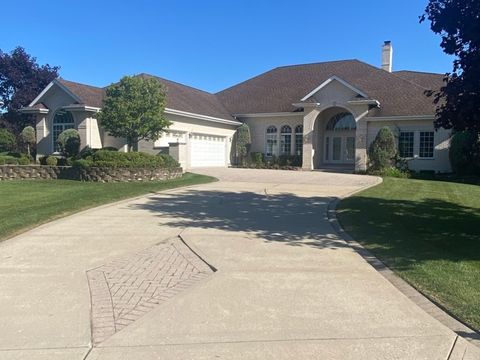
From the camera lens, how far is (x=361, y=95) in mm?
27219

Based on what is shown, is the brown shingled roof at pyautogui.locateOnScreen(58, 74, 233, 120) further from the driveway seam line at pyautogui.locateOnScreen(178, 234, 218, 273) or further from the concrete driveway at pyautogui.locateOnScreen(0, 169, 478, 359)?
the driveway seam line at pyautogui.locateOnScreen(178, 234, 218, 273)

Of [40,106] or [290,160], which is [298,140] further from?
[40,106]

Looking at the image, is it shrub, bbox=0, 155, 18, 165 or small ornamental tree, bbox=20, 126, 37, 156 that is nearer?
shrub, bbox=0, 155, 18, 165

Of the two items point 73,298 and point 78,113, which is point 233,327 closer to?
point 73,298

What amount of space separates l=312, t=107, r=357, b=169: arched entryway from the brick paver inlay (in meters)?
23.5

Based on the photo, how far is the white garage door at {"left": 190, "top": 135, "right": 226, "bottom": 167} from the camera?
28.5 metres

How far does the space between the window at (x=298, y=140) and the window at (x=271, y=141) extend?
1.50m

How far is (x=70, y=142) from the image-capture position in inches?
914

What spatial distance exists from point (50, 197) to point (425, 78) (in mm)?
27175

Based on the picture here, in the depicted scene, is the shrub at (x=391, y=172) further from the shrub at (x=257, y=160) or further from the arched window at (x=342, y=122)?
the shrub at (x=257, y=160)

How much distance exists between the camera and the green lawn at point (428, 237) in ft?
18.2

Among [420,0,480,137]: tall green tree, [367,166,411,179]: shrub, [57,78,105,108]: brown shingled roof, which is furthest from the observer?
[367,166,411,179]: shrub

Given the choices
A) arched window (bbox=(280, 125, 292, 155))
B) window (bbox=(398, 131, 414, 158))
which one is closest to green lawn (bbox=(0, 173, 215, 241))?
arched window (bbox=(280, 125, 292, 155))

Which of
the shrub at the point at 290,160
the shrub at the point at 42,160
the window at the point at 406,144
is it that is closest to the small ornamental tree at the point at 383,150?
the window at the point at 406,144
